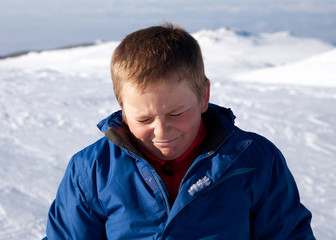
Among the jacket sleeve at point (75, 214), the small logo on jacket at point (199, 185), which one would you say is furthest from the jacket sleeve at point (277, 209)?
the jacket sleeve at point (75, 214)

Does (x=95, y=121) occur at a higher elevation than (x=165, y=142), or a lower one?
lower

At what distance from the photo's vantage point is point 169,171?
1387 millimetres

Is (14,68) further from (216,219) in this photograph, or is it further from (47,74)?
(216,219)

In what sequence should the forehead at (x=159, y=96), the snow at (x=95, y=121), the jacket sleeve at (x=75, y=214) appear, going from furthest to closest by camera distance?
the snow at (x=95, y=121) < the jacket sleeve at (x=75, y=214) < the forehead at (x=159, y=96)

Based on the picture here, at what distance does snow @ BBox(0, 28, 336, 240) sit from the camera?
2.51 meters

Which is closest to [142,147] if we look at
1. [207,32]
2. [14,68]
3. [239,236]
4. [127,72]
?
[127,72]

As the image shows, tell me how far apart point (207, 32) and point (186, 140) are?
37.7 ft

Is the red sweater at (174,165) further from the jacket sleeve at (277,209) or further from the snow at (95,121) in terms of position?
the snow at (95,121)

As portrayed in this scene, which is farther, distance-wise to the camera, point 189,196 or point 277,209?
point 277,209

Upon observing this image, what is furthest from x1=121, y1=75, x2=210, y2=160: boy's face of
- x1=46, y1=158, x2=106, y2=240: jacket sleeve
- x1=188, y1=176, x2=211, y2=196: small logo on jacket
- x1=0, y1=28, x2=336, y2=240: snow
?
x1=0, y1=28, x2=336, y2=240: snow

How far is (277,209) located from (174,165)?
353 millimetres

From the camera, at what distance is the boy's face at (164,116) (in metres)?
1.22

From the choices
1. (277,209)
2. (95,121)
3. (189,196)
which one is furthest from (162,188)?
(95,121)

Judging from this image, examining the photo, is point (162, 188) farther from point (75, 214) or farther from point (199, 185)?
point (75, 214)
